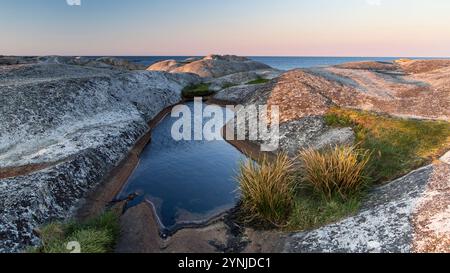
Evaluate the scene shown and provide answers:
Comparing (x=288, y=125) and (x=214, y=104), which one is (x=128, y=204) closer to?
(x=288, y=125)

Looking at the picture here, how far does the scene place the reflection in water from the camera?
18.1 meters

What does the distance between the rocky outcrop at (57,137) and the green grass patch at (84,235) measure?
1043mm

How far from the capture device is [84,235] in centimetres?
1351

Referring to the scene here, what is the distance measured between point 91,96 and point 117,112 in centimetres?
318

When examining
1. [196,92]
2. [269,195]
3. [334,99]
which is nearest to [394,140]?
[334,99]

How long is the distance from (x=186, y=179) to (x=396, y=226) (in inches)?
525

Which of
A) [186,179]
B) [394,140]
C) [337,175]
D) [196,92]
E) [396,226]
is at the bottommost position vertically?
[186,179]

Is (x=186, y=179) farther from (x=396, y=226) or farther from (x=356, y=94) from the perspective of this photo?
(x=356, y=94)

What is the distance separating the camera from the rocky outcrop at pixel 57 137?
51.6 ft

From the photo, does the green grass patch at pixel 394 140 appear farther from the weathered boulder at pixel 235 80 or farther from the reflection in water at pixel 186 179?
the weathered boulder at pixel 235 80

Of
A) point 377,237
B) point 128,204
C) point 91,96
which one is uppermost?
point 91,96

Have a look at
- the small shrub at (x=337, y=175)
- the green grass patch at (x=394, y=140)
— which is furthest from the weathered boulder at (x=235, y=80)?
the small shrub at (x=337, y=175)
